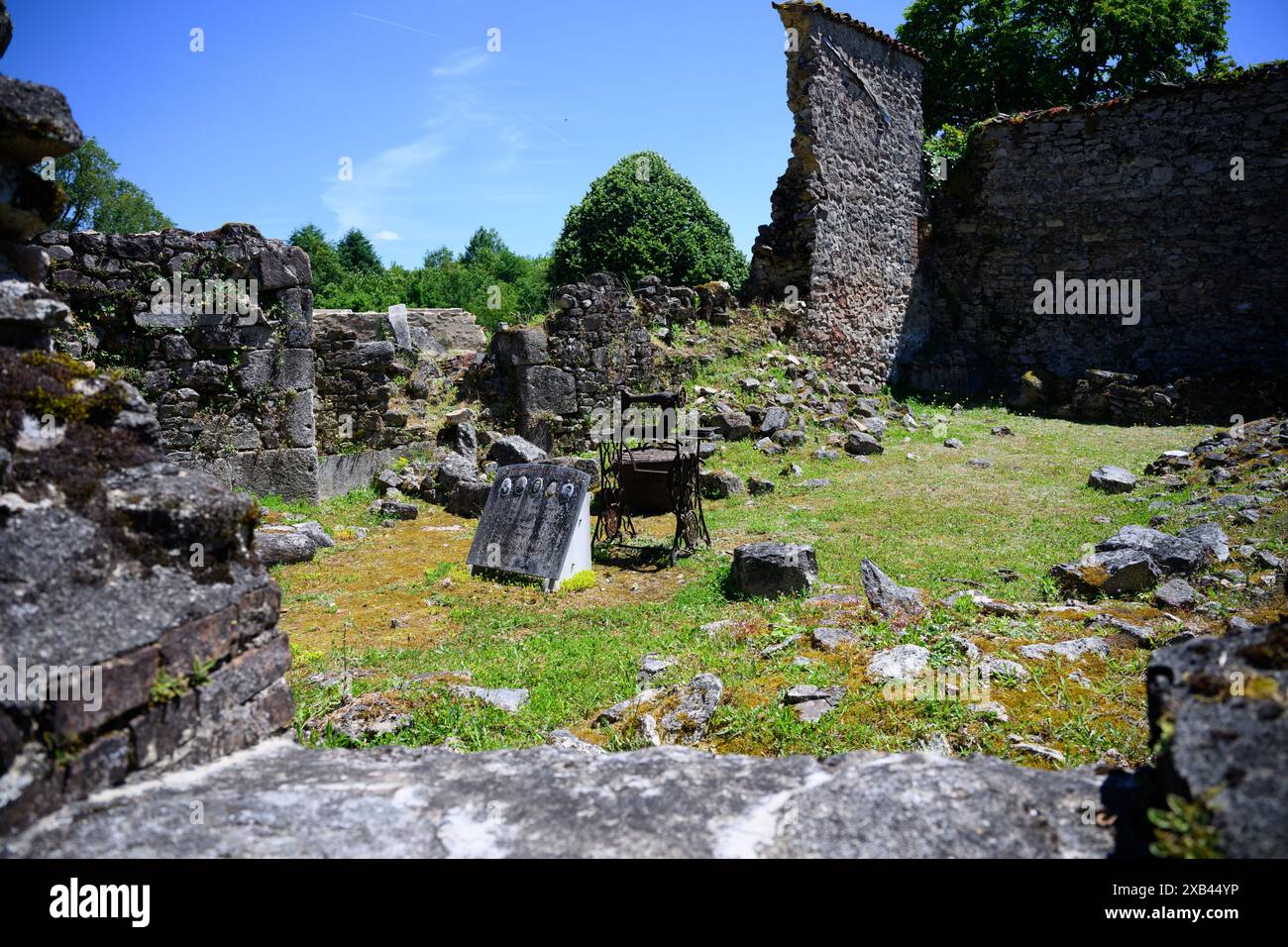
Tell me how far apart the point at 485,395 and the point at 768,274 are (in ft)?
18.6

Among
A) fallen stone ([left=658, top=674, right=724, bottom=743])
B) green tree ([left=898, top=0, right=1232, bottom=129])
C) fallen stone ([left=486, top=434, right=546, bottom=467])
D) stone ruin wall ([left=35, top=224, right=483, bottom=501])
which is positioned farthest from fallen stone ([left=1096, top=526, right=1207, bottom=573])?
green tree ([left=898, top=0, right=1232, bottom=129])

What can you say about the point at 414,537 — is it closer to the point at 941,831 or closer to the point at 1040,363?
the point at 941,831

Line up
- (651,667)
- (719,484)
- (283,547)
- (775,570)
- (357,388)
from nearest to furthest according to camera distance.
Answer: (651,667), (775,570), (283,547), (719,484), (357,388)

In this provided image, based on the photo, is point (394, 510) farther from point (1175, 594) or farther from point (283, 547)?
point (1175, 594)

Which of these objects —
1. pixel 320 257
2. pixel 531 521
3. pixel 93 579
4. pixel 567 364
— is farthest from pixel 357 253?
pixel 93 579

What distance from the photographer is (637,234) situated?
17.2 metres

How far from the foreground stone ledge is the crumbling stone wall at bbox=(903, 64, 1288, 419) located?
44.5 feet

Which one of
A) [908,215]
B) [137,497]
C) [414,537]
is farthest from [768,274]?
[137,497]

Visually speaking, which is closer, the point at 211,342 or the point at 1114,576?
the point at 1114,576

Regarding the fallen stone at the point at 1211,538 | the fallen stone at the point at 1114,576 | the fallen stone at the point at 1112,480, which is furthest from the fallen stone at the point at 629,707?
the fallen stone at the point at 1112,480

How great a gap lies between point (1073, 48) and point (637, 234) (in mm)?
12874

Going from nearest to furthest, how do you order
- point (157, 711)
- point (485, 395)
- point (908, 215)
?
1. point (157, 711)
2. point (485, 395)
3. point (908, 215)

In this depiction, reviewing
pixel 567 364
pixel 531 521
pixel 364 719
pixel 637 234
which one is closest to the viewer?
pixel 364 719
